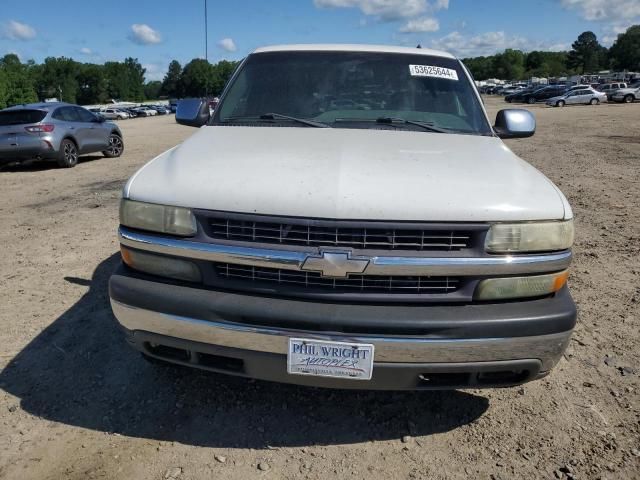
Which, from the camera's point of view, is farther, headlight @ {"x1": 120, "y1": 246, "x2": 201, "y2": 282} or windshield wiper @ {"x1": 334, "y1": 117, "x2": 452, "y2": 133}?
windshield wiper @ {"x1": 334, "y1": 117, "x2": 452, "y2": 133}

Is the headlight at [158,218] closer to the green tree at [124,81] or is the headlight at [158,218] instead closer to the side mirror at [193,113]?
the side mirror at [193,113]

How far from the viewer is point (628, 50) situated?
119 metres

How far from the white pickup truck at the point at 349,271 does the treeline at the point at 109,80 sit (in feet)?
386

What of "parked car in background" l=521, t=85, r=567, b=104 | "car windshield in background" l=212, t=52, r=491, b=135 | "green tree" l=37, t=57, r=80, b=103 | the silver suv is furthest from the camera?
"green tree" l=37, t=57, r=80, b=103

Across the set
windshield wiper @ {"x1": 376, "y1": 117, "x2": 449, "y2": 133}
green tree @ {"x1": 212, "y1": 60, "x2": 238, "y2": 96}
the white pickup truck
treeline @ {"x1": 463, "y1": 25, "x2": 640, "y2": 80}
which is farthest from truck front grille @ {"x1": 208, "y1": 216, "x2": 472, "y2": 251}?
treeline @ {"x1": 463, "y1": 25, "x2": 640, "y2": 80}

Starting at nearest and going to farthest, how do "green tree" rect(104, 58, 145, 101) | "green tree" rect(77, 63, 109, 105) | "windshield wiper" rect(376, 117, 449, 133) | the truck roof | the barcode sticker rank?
"windshield wiper" rect(376, 117, 449, 133)
the barcode sticker
the truck roof
"green tree" rect(77, 63, 109, 105)
"green tree" rect(104, 58, 145, 101)

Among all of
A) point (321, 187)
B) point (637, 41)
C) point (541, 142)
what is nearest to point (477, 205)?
point (321, 187)

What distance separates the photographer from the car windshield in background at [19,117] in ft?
38.1

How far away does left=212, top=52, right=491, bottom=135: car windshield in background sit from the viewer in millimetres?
3564

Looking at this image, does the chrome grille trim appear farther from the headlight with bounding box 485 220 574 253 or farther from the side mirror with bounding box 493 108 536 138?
the side mirror with bounding box 493 108 536 138

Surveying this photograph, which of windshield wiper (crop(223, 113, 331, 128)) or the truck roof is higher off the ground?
the truck roof

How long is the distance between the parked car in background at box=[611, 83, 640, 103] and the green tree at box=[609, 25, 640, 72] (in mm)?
86437

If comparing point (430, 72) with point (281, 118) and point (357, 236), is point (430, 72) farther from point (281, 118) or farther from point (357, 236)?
point (357, 236)

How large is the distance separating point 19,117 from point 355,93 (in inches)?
420
